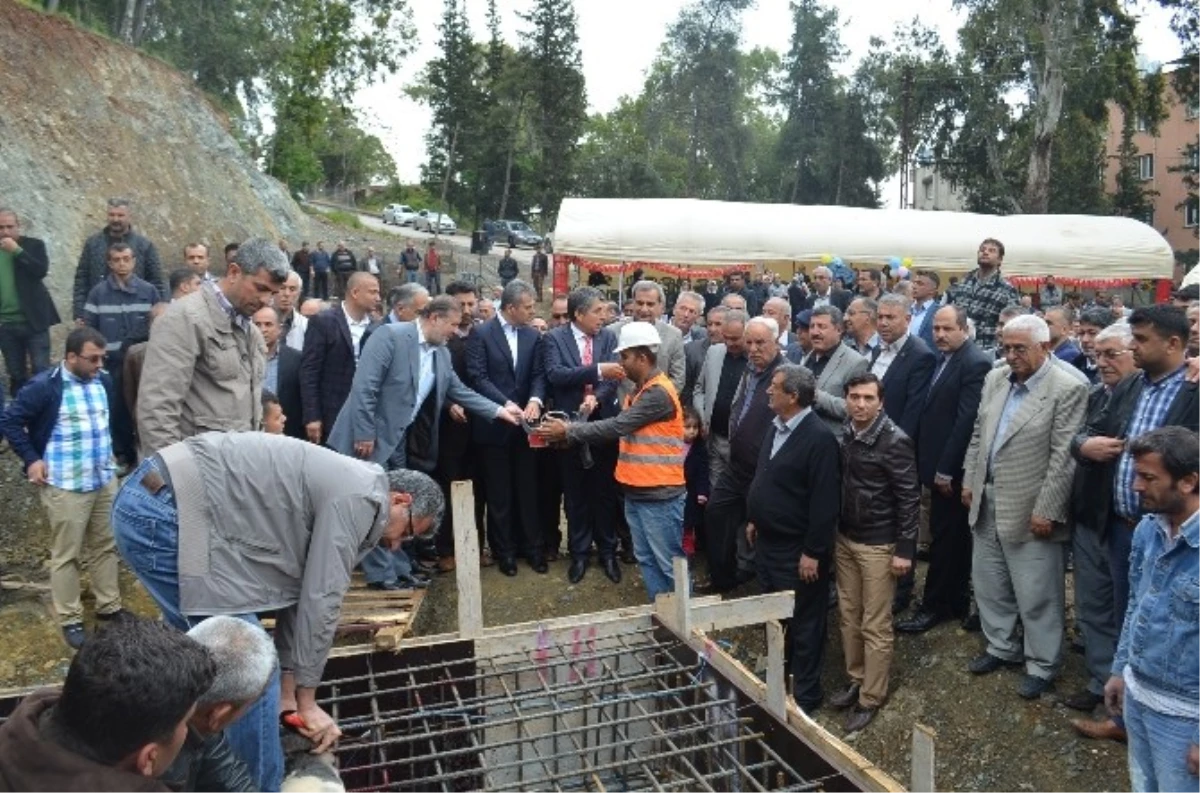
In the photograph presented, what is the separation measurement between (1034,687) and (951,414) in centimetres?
170

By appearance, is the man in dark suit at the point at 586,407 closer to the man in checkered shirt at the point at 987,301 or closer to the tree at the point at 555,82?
the man in checkered shirt at the point at 987,301

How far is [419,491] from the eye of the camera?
11.1 ft

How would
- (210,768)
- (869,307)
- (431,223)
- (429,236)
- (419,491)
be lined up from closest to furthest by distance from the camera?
(210,768) → (419,491) → (869,307) → (429,236) → (431,223)

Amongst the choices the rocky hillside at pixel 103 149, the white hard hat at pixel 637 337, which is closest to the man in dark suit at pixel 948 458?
the white hard hat at pixel 637 337

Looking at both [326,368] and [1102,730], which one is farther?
[326,368]

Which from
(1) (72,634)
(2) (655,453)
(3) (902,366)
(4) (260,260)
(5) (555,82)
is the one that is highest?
(5) (555,82)

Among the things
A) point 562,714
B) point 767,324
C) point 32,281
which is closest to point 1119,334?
point 767,324

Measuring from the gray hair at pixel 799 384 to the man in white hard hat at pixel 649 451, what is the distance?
760 millimetres

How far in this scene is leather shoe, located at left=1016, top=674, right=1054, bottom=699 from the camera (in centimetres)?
515

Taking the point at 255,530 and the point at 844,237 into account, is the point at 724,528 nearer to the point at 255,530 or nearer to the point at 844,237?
the point at 255,530

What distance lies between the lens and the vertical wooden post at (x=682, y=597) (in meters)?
4.34

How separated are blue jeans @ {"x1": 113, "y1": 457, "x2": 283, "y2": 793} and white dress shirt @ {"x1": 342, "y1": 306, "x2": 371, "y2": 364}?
327cm

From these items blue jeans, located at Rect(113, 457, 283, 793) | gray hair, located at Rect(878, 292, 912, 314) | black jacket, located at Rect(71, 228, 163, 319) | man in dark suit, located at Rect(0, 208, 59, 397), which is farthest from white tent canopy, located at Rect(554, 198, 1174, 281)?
blue jeans, located at Rect(113, 457, 283, 793)

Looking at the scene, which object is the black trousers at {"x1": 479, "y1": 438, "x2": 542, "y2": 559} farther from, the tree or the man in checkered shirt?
the tree
